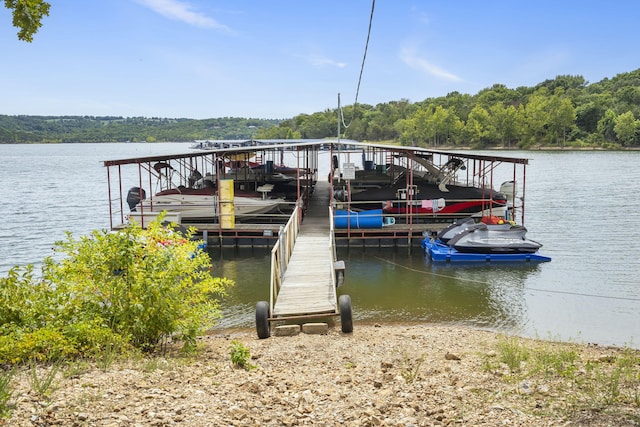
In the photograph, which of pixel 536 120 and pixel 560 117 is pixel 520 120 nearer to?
pixel 536 120

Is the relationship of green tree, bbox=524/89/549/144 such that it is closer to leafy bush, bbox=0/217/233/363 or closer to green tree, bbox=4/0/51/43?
leafy bush, bbox=0/217/233/363

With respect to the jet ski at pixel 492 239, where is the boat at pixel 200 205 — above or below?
above

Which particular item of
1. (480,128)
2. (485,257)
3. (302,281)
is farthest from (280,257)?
(480,128)

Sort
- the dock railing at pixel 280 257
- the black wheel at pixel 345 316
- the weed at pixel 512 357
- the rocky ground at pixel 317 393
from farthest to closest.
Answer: the dock railing at pixel 280 257 → the black wheel at pixel 345 316 → the weed at pixel 512 357 → the rocky ground at pixel 317 393

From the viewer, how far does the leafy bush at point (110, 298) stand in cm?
719

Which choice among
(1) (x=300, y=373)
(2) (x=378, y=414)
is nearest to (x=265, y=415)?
(2) (x=378, y=414)

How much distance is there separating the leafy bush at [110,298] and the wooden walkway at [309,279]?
3.34 meters

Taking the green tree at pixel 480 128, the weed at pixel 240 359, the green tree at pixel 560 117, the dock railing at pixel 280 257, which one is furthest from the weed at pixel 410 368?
the green tree at pixel 480 128

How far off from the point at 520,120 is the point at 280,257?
107 meters

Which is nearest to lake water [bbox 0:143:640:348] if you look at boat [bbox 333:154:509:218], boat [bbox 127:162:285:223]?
boat [bbox 127:162:285:223]

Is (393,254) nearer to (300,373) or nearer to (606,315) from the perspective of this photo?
(606,315)

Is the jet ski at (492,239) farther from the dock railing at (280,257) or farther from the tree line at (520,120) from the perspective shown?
the tree line at (520,120)

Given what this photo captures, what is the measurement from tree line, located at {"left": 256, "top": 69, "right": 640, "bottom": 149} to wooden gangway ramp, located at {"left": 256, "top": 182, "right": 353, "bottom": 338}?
70943 mm

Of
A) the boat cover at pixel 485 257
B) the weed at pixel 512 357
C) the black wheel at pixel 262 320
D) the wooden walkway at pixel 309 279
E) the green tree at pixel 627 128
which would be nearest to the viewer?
the weed at pixel 512 357
